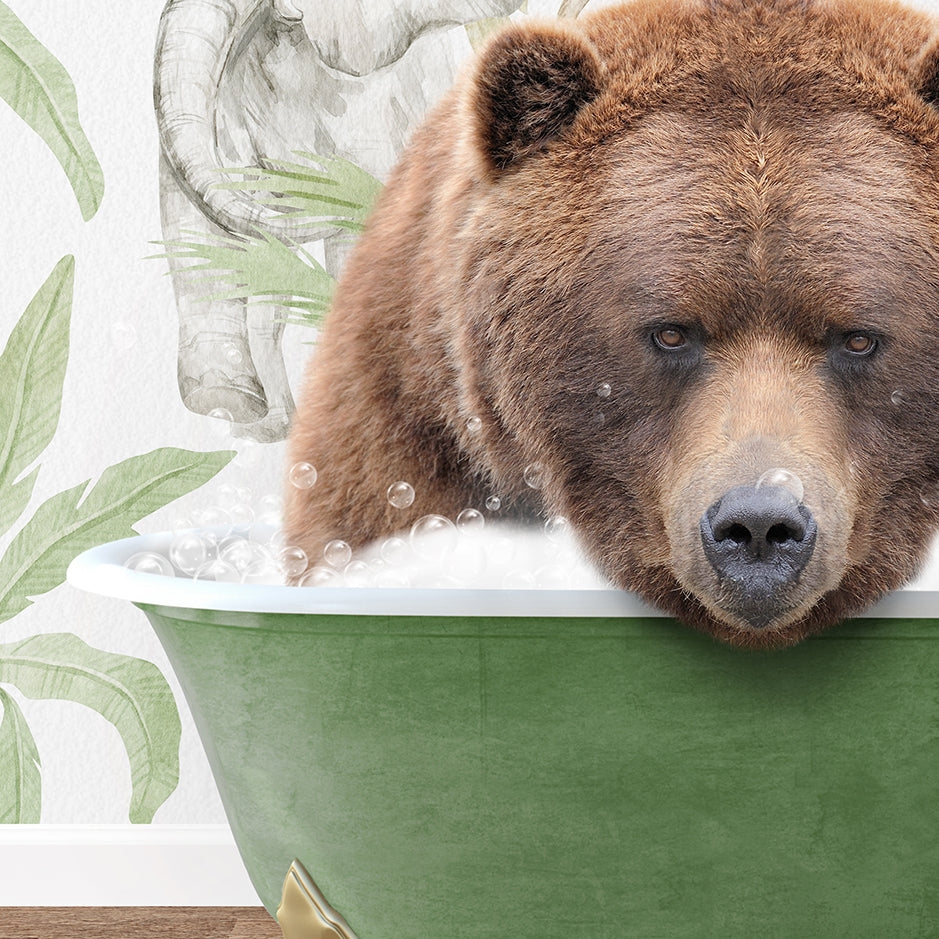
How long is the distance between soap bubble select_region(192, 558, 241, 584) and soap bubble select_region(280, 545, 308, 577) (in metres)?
0.11

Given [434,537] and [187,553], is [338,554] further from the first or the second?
[187,553]

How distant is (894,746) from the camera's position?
1.18m

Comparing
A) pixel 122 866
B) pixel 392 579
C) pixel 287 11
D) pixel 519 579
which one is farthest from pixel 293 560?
pixel 287 11

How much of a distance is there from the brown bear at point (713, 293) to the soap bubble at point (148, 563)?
1.63ft

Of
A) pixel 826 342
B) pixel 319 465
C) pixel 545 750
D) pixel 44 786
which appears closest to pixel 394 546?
pixel 319 465

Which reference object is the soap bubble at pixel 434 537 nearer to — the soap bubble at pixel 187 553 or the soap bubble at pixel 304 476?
the soap bubble at pixel 304 476

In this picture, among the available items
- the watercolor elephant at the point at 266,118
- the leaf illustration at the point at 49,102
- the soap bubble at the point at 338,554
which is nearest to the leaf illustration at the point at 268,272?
the watercolor elephant at the point at 266,118

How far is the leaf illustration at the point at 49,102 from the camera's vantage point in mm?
2121

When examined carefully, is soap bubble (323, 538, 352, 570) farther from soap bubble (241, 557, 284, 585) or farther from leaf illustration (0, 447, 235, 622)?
leaf illustration (0, 447, 235, 622)

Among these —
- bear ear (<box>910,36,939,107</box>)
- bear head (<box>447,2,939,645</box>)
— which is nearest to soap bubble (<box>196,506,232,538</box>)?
bear head (<box>447,2,939,645</box>)

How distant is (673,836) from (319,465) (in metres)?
0.66

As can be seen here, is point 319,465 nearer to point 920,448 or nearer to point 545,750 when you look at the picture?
point 545,750

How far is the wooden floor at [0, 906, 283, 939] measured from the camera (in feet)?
6.47

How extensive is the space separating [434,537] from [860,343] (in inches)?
22.5
